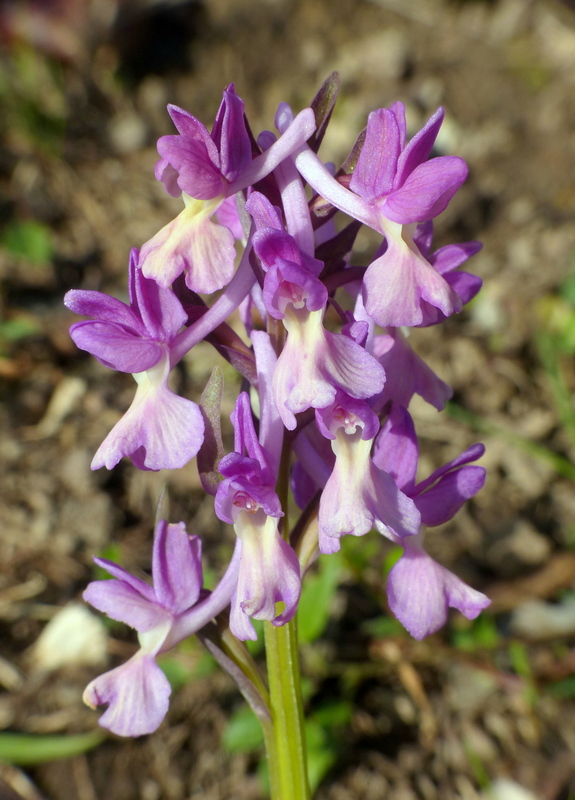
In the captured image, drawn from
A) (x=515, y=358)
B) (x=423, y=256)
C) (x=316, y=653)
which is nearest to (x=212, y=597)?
(x=423, y=256)

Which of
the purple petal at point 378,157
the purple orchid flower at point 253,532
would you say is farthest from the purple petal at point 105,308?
the purple petal at point 378,157

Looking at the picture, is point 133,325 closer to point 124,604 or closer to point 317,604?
point 124,604

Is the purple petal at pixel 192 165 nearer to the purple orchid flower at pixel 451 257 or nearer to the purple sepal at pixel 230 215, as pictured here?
the purple sepal at pixel 230 215

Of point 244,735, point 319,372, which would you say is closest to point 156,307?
point 319,372

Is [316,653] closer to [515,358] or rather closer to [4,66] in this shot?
[515,358]

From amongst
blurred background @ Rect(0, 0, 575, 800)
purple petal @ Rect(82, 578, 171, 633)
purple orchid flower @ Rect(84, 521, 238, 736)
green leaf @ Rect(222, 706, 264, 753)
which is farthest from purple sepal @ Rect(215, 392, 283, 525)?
green leaf @ Rect(222, 706, 264, 753)

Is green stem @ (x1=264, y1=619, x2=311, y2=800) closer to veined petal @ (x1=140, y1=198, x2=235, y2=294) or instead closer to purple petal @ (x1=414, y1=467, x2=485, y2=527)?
purple petal @ (x1=414, y1=467, x2=485, y2=527)
